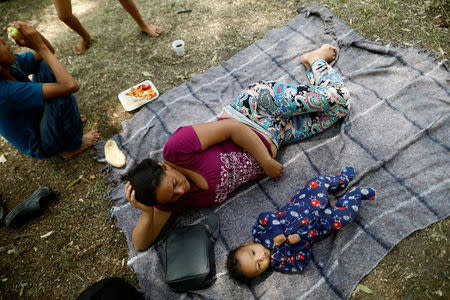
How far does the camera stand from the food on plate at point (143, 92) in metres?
3.32

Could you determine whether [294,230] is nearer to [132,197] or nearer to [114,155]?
[132,197]

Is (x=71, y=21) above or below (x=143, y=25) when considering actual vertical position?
above

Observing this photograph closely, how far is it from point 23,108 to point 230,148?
189 centimetres

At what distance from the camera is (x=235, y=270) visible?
201 centimetres

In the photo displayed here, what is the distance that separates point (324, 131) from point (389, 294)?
150 cm

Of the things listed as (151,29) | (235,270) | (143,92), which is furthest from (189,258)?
(151,29)

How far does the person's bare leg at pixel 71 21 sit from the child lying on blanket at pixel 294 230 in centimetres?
345

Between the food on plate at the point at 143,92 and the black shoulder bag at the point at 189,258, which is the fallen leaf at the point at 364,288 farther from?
the food on plate at the point at 143,92

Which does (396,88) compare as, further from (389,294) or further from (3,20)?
(3,20)

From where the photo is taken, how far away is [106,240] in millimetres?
2561

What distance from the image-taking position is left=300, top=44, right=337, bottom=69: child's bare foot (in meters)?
3.01

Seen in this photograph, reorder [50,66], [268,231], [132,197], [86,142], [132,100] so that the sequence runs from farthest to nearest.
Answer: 1. [132,100]
2. [86,142]
3. [50,66]
4. [268,231]
5. [132,197]

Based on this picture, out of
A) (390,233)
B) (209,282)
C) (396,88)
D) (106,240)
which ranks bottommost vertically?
(106,240)

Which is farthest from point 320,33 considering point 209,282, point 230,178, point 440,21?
point 209,282
